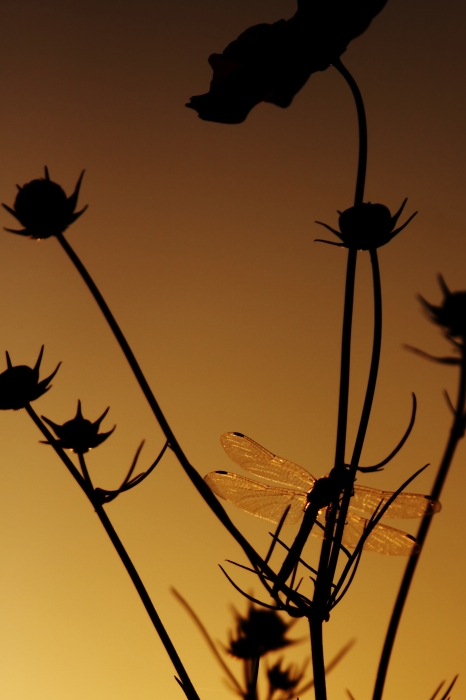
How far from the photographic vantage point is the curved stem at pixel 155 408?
406 millimetres

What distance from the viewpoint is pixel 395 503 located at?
2.31 feet

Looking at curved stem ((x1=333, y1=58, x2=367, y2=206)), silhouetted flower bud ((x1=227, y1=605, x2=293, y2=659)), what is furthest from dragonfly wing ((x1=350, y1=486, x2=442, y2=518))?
curved stem ((x1=333, y1=58, x2=367, y2=206))

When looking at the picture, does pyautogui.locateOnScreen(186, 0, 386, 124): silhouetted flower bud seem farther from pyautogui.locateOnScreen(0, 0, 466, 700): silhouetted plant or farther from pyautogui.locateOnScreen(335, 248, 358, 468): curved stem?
pyautogui.locateOnScreen(335, 248, 358, 468): curved stem

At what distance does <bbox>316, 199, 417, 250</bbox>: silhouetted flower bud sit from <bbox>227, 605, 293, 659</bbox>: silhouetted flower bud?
0.40 m

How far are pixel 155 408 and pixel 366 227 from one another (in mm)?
192

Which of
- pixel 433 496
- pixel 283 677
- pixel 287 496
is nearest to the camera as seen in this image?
pixel 433 496

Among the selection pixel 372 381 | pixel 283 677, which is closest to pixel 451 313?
pixel 372 381

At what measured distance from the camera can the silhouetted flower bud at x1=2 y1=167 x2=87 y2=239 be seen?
454 millimetres

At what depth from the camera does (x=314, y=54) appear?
437mm

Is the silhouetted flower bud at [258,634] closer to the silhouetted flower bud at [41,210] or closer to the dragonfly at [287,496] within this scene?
the dragonfly at [287,496]

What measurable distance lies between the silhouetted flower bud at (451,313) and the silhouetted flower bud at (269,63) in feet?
0.57

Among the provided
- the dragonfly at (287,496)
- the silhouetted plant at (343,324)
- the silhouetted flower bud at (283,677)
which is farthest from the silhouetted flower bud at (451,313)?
the silhouetted flower bud at (283,677)

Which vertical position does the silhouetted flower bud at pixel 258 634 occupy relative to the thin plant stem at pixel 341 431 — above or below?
below

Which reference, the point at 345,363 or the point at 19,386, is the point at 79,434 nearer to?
the point at 19,386
